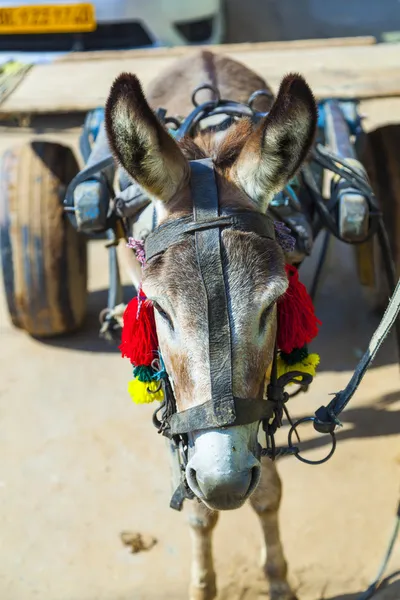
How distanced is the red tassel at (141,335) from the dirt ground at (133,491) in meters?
1.36

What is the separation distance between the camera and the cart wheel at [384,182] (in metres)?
→ 4.46

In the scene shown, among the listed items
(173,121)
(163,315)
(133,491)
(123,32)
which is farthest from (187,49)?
(163,315)

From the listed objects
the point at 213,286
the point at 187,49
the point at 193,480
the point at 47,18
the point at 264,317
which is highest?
the point at 47,18

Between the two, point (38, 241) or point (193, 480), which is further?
point (38, 241)

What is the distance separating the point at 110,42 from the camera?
8422 millimetres

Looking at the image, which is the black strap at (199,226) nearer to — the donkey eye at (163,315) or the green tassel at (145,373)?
the donkey eye at (163,315)

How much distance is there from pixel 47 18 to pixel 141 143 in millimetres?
4635

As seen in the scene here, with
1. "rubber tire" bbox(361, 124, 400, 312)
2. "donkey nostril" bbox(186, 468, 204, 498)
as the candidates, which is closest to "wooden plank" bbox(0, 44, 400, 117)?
"rubber tire" bbox(361, 124, 400, 312)

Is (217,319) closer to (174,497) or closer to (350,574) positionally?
(174,497)

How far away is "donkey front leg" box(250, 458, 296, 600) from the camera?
3.10 meters

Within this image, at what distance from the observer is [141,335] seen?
2.49 m

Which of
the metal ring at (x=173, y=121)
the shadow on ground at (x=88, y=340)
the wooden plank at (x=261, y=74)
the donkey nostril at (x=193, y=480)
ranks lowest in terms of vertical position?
the shadow on ground at (x=88, y=340)

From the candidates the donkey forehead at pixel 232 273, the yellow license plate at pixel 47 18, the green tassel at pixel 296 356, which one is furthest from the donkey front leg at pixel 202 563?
the yellow license plate at pixel 47 18

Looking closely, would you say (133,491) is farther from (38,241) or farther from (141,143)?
(141,143)
